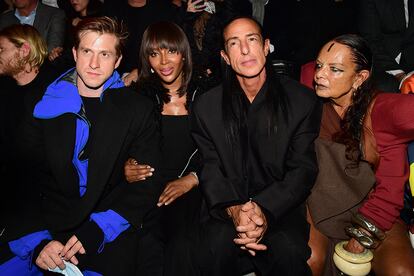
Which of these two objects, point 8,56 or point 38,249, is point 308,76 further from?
point 8,56

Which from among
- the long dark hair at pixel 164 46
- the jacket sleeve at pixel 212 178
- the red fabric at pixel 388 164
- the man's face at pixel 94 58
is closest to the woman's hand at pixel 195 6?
the long dark hair at pixel 164 46

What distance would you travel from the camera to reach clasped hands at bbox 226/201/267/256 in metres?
2.26

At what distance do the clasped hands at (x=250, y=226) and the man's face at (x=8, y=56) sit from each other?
7.78ft

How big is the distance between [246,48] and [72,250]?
1855mm

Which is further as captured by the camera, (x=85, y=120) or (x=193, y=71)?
(x=193, y=71)

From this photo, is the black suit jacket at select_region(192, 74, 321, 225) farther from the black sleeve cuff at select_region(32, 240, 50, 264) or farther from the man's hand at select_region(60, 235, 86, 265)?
the black sleeve cuff at select_region(32, 240, 50, 264)

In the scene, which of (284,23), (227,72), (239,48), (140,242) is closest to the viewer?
(140,242)

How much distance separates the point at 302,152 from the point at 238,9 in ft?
9.44

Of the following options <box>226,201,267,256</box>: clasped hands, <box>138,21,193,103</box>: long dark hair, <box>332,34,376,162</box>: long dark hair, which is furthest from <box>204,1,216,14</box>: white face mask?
<box>226,201,267,256</box>: clasped hands

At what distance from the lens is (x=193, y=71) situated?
344cm

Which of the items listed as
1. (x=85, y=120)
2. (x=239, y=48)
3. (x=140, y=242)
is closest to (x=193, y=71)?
(x=239, y=48)

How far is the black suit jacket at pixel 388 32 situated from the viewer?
12.7 feet

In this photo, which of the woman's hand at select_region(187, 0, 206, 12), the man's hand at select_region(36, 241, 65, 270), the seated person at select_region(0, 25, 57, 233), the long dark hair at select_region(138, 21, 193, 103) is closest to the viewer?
the man's hand at select_region(36, 241, 65, 270)

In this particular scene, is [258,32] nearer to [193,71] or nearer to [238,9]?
[193,71]
